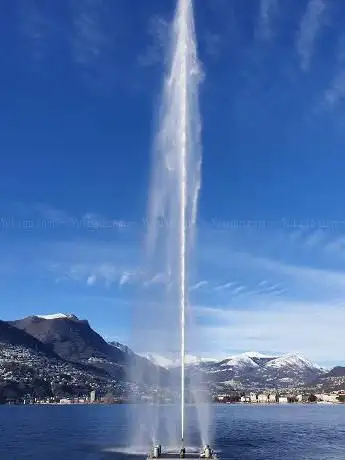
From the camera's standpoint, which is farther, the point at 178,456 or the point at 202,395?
the point at 202,395

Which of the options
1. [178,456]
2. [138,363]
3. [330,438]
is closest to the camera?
[178,456]

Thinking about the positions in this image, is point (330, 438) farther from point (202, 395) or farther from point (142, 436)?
point (202, 395)

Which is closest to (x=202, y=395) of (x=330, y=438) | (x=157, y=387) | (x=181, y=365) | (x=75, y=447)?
(x=181, y=365)

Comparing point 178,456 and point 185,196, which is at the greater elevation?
point 185,196

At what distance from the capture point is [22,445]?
105125 mm

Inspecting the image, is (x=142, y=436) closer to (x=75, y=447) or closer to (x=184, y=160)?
(x=75, y=447)

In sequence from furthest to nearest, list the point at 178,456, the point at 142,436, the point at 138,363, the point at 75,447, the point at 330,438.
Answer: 1. the point at 330,438
2. the point at 75,447
3. the point at 142,436
4. the point at 138,363
5. the point at 178,456

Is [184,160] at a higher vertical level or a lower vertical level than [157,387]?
higher

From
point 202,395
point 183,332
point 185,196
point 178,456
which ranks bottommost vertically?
point 178,456

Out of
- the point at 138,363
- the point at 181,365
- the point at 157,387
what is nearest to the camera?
the point at 181,365

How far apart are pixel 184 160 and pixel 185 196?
3.45 m

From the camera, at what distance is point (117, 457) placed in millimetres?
73688

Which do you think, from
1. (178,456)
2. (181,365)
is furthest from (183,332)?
(178,456)

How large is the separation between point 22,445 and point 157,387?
45.0 metres
